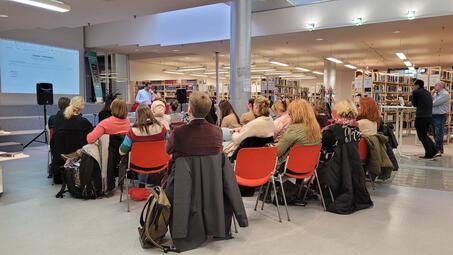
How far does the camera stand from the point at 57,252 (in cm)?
277

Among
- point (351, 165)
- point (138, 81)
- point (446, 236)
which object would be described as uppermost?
point (138, 81)

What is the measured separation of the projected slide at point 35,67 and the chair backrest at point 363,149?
10.7m

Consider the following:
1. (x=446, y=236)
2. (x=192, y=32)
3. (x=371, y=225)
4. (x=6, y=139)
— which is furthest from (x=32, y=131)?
(x=446, y=236)

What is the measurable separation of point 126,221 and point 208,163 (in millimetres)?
1250

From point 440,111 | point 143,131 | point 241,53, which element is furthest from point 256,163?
point 440,111

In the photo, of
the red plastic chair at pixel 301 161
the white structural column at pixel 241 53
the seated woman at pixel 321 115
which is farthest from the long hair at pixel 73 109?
the seated woman at pixel 321 115

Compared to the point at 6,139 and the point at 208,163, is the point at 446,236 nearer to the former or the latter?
the point at 208,163

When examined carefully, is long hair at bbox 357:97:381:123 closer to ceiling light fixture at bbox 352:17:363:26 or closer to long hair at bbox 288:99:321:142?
long hair at bbox 288:99:321:142

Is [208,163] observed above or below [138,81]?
below

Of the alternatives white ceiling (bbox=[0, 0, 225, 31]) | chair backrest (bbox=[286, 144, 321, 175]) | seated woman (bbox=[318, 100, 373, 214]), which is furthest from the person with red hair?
white ceiling (bbox=[0, 0, 225, 31])

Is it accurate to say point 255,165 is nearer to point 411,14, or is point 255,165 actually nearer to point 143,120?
point 143,120

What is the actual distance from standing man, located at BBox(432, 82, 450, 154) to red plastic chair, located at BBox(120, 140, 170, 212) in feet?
20.6

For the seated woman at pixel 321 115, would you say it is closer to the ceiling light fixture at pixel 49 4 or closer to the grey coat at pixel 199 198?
the grey coat at pixel 199 198

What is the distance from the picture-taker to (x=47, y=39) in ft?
40.2
